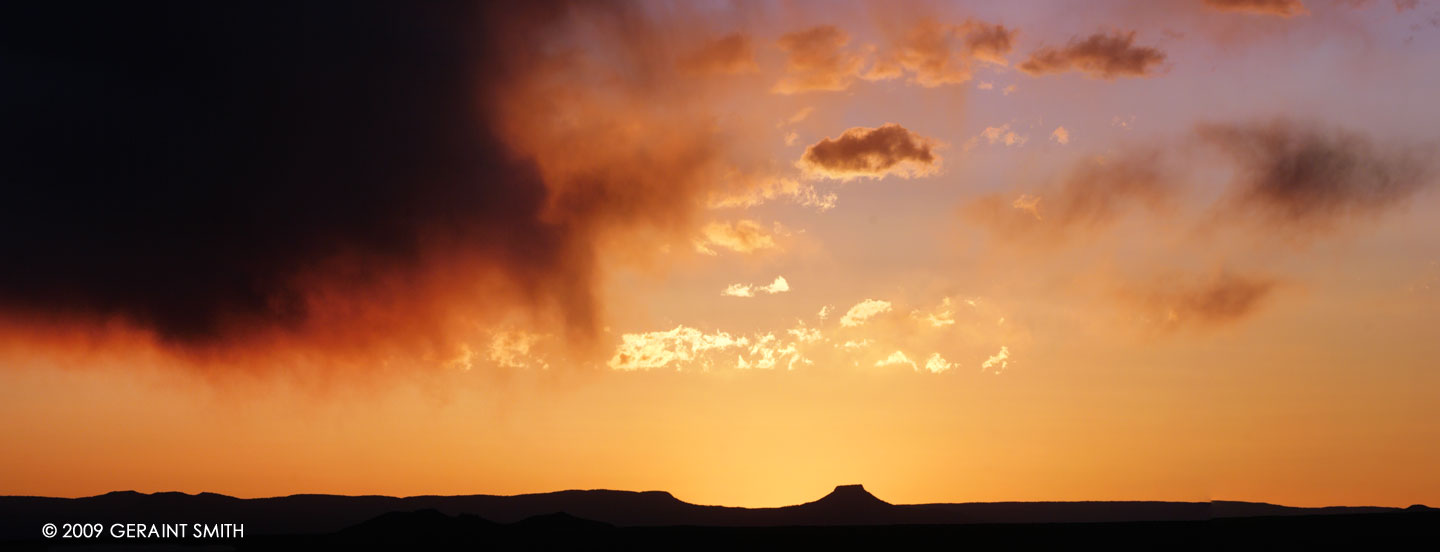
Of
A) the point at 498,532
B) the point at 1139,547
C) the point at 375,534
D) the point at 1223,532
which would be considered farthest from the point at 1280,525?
the point at 375,534

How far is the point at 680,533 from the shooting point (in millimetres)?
98312

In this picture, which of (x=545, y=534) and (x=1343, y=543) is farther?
(x=545, y=534)

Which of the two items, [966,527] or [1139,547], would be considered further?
[966,527]

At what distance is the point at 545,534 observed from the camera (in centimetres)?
11512

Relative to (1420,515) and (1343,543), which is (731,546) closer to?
(1343,543)

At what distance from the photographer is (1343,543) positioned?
69.5 meters

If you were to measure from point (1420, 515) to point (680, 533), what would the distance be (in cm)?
5603

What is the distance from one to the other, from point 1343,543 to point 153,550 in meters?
65.8

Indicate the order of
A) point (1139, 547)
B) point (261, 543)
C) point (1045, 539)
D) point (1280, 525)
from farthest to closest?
point (261, 543) → point (1280, 525) → point (1045, 539) → point (1139, 547)

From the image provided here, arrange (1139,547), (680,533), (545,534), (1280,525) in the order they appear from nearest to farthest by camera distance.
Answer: (1139,547)
(1280,525)
(680,533)
(545,534)

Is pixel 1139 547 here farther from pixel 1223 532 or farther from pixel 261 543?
pixel 261 543

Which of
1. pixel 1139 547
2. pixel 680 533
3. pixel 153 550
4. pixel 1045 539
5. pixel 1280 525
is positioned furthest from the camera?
pixel 680 533

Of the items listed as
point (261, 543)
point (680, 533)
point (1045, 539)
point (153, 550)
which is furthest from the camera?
point (680, 533)

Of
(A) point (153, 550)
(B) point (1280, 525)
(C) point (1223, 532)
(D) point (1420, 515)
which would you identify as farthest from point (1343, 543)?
(A) point (153, 550)
